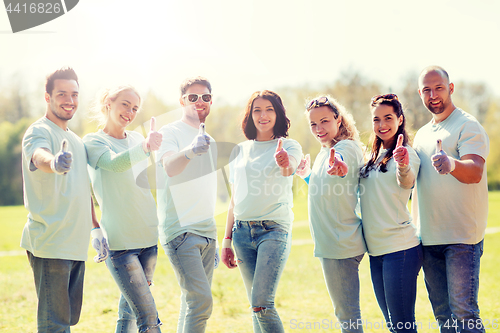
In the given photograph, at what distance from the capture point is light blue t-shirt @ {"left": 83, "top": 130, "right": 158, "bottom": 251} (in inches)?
134

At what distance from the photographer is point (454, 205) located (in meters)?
3.43

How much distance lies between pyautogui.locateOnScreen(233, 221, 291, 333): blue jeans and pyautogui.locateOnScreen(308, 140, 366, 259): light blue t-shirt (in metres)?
0.31

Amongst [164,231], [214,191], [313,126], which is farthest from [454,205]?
[164,231]

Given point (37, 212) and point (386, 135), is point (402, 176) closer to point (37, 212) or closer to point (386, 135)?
point (386, 135)

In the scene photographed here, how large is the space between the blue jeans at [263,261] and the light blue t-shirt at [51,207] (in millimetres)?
1240

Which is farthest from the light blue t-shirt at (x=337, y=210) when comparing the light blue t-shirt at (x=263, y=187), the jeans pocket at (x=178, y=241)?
the jeans pocket at (x=178, y=241)

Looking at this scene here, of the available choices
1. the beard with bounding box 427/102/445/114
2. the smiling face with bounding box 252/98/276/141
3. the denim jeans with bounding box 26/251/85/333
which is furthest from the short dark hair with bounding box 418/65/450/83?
the denim jeans with bounding box 26/251/85/333

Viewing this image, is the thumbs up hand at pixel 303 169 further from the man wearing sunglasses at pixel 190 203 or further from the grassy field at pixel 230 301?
the grassy field at pixel 230 301

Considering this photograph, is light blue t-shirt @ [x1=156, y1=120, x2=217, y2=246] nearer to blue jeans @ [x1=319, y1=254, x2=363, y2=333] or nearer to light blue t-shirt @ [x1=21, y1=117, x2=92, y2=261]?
light blue t-shirt @ [x1=21, y1=117, x2=92, y2=261]

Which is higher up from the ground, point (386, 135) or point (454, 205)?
point (386, 135)

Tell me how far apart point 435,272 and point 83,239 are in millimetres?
2782

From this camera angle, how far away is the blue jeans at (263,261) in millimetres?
3373

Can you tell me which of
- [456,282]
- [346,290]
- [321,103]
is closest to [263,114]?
[321,103]

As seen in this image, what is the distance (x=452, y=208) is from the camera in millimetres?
3428
